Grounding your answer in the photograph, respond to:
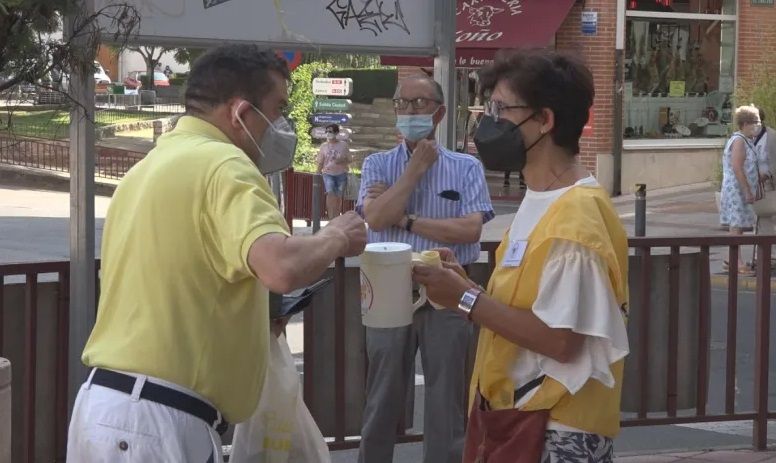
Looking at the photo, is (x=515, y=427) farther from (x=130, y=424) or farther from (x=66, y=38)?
(x=66, y=38)

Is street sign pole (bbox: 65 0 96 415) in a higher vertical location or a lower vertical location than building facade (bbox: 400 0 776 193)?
lower

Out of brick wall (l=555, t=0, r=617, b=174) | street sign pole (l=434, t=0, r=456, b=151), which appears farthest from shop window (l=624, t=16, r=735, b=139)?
street sign pole (l=434, t=0, r=456, b=151)

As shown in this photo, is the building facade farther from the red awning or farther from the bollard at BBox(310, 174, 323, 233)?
the bollard at BBox(310, 174, 323, 233)

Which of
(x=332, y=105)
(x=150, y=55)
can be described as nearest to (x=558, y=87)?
(x=332, y=105)

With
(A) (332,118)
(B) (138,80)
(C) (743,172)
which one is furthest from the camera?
(B) (138,80)

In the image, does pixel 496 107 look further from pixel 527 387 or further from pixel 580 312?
pixel 527 387

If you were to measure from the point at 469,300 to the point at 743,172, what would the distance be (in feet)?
37.2

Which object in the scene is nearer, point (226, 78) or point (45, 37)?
point (226, 78)

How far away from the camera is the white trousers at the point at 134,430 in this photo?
2.98 meters

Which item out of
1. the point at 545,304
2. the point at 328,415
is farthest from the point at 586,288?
the point at 328,415

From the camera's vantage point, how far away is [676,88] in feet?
79.7

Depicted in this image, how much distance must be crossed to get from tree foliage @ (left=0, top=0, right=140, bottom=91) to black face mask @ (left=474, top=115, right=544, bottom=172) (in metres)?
1.58

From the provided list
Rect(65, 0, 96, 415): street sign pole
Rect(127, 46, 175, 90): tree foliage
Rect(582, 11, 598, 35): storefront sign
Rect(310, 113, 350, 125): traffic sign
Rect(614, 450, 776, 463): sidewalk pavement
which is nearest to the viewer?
Rect(65, 0, 96, 415): street sign pole

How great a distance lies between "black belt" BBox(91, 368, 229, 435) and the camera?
2.99 m
